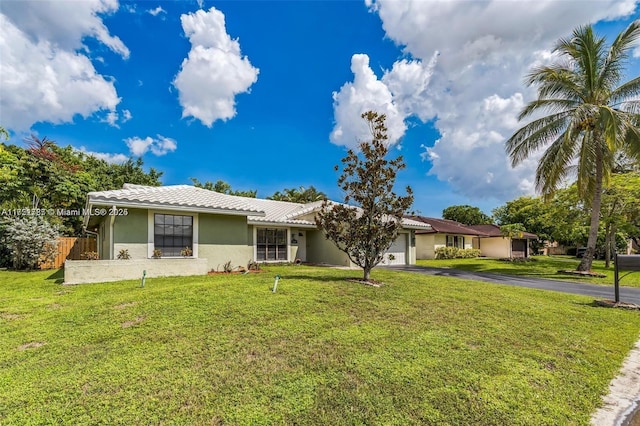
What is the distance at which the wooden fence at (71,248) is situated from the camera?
16875mm

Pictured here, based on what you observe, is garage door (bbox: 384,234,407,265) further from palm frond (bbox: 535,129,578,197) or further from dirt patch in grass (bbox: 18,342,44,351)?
dirt patch in grass (bbox: 18,342,44,351)

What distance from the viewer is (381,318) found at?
261 inches

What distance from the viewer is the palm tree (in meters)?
15.8

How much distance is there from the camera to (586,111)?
1628 centimetres

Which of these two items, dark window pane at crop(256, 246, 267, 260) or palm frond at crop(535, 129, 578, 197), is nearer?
palm frond at crop(535, 129, 578, 197)

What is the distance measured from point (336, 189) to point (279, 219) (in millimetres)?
Answer: 8357

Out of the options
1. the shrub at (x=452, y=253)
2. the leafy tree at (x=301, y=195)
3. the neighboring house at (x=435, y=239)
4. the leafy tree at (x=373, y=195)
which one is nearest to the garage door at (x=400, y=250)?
the neighboring house at (x=435, y=239)

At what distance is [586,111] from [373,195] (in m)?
14.5

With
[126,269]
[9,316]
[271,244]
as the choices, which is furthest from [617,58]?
[9,316]

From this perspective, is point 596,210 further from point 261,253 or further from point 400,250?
point 261,253

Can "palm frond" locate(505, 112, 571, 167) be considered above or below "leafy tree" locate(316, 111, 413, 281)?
above

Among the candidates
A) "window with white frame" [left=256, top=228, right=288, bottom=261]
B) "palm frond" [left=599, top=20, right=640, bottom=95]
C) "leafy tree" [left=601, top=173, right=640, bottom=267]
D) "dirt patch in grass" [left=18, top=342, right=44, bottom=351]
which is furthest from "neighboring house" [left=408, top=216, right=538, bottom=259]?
"dirt patch in grass" [left=18, top=342, right=44, bottom=351]

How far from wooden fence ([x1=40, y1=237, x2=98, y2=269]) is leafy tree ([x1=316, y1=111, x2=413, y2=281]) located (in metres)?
16.4

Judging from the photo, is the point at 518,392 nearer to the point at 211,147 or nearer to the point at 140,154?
the point at 211,147
